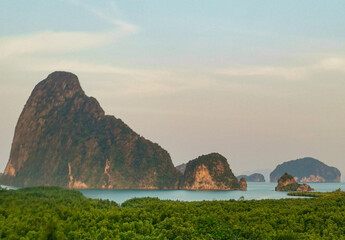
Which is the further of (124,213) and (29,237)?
(124,213)

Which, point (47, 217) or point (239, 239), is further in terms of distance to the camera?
point (47, 217)

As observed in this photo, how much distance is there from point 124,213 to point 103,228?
1117 centimetres

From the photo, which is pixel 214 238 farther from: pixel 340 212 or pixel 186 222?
pixel 340 212

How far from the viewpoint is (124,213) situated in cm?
6906

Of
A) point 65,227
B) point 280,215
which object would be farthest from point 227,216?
point 65,227

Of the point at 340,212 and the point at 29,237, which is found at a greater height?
the point at 340,212

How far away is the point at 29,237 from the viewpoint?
186ft

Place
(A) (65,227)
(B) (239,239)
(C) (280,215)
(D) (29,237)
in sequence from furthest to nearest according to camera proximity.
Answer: (C) (280,215) → (A) (65,227) → (D) (29,237) → (B) (239,239)

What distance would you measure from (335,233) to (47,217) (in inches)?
1614

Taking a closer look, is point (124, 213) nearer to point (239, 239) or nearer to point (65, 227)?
point (65, 227)

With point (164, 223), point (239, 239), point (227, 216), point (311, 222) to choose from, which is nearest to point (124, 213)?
point (164, 223)

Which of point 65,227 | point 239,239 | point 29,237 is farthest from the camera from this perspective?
point 65,227

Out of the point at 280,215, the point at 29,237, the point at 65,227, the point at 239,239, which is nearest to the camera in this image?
the point at 239,239

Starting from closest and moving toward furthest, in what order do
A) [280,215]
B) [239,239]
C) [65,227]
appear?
[239,239] → [65,227] → [280,215]
